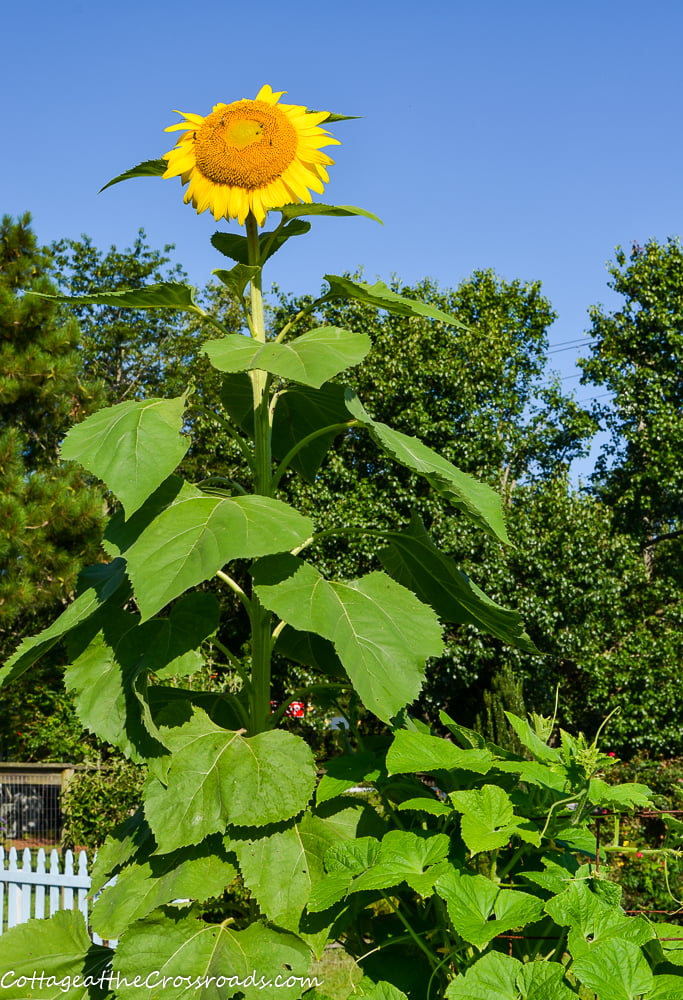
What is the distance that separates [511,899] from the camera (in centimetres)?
151

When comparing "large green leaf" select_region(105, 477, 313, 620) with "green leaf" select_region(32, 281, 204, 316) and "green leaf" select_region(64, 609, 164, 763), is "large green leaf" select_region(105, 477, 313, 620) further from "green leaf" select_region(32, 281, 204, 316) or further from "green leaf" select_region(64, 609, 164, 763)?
"green leaf" select_region(32, 281, 204, 316)

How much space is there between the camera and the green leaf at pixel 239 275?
1880 mm

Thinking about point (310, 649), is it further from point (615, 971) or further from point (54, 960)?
point (615, 971)

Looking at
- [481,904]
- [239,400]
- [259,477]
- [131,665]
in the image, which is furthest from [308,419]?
[481,904]

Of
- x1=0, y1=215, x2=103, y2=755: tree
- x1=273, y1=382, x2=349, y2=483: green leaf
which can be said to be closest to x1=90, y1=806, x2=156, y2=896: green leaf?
x1=273, y1=382, x2=349, y2=483: green leaf

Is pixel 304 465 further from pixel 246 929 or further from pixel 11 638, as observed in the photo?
pixel 11 638

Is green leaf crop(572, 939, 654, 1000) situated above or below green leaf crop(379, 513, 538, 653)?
below

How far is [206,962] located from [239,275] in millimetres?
1343

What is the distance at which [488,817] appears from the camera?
1.59 m

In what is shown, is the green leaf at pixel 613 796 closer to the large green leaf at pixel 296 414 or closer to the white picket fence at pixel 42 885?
the large green leaf at pixel 296 414

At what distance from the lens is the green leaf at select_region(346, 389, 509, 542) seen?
171 cm

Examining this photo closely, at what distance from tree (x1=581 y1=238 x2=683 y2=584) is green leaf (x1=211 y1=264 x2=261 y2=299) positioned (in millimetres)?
16000

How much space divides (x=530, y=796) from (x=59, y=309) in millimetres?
10411

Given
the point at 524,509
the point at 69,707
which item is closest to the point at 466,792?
the point at 69,707
